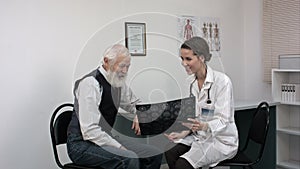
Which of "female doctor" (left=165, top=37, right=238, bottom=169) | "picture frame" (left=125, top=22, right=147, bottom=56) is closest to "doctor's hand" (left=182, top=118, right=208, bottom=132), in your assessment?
"female doctor" (left=165, top=37, right=238, bottom=169)

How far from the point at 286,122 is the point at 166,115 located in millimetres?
2307

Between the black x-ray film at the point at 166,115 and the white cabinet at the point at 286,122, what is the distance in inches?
76.8

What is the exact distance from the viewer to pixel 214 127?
2.01 m

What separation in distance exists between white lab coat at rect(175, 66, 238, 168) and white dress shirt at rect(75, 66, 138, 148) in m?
0.46

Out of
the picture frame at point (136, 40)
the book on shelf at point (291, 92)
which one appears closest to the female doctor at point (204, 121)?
the picture frame at point (136, 40)

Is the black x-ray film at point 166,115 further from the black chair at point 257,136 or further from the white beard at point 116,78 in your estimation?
the black chair at point 257,136

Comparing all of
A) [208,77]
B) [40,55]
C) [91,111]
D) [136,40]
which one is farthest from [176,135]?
[40,55]

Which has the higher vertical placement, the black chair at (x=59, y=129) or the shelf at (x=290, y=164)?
the black chair at (x=59, y=129)

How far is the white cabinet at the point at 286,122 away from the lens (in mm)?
3643

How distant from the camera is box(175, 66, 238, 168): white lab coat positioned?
2.04 metres

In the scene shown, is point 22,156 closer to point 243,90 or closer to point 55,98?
point 55,98

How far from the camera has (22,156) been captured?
2.71 metres

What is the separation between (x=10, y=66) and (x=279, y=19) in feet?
8.93

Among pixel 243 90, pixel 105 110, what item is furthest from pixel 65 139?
pixel 243 90
